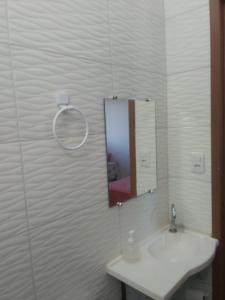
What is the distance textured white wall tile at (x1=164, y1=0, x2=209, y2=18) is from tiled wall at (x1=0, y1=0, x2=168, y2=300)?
0.68 feet

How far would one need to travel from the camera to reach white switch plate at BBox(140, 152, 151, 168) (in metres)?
1.39

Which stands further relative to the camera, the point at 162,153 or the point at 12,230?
the point at 162,153

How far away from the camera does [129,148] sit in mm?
1303

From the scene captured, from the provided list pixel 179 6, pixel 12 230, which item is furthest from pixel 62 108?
pixel 179 6

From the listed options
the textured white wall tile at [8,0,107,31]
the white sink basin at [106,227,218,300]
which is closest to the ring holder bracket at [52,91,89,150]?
the textured white wall tile at [8,0,107,31]

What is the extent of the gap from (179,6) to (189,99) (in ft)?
1.84

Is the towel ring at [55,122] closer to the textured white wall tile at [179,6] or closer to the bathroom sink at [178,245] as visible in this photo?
the bathroom sink at [178,245]

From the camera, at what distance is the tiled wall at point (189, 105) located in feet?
4.45

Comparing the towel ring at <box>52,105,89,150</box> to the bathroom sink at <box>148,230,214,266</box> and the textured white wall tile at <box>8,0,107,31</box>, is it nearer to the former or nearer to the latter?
the textured white wall tile at <box>8,0,107,31</box>

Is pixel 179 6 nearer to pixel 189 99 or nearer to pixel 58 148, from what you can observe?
pixel 189 99

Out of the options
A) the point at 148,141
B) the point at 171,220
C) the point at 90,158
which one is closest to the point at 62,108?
the point at 90,158

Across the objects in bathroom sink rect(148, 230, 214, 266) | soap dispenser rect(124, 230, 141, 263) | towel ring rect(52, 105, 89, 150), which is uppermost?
towel ring rect(52, 105, 89, 150)

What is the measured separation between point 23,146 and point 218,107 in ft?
3.42

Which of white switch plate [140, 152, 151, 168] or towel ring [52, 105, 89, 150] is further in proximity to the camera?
white switch plate [140, 152, 151, 168]
